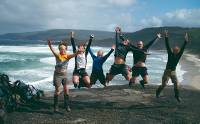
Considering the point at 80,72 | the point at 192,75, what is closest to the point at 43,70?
the point at 192,75

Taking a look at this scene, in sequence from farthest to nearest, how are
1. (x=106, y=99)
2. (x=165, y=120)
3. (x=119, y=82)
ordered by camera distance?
(x=119, y=82) < (x=106, y=99) < (x=165, y=120)

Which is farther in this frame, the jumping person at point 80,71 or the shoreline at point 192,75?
the shoreline at point 192,75

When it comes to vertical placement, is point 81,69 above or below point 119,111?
above

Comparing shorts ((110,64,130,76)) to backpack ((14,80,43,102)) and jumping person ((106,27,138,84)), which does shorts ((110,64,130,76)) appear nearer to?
jumping person ((106,27,138,84))

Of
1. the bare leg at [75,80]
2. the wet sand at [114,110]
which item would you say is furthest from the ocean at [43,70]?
the bare leg at [75,80]

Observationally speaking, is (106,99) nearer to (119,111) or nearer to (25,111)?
(119,111)

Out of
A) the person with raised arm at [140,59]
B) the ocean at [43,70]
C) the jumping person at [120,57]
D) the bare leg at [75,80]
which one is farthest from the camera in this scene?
the ocean at [43,70]

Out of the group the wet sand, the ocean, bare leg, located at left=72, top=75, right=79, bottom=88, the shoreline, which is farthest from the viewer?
the ocean

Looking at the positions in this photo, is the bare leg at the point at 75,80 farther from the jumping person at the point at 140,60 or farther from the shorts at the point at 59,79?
the jumping person at the point at 140,60

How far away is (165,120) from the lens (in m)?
12.9

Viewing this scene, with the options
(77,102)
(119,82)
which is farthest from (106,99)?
(119,82)

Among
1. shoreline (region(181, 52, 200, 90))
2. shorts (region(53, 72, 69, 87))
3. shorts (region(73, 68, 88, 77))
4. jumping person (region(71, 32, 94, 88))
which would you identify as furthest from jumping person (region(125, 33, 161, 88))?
shoreline (region(181, 52, 200, 90))

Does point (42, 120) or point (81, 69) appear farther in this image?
point (81, 69)

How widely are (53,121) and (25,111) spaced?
1697 millimetres
